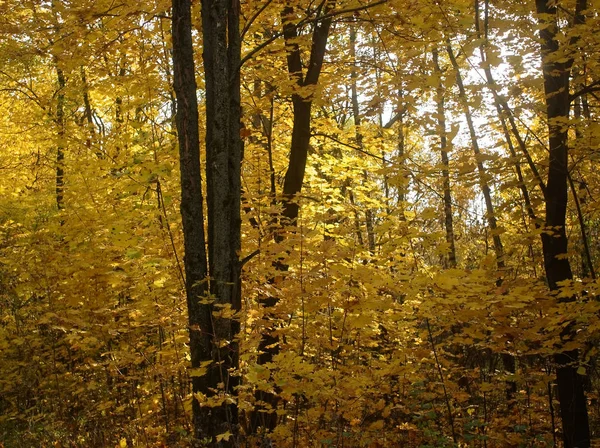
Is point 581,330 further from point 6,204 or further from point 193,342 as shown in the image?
point 6,204

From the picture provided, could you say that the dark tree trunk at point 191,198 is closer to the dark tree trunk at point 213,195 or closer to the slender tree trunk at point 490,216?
the dark tree trunk at point 213,195

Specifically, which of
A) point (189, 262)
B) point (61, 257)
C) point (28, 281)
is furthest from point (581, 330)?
point (28, 281)

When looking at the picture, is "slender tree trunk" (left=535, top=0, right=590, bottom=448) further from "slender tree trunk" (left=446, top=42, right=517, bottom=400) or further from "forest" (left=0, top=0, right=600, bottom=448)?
"slender tree trunk" (left=446, top=42, right=517, bottom=400)

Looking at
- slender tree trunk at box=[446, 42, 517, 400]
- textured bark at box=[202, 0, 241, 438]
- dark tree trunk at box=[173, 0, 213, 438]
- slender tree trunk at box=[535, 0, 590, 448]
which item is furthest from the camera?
slender tree trunk at box=[535, 0, 590, 448]

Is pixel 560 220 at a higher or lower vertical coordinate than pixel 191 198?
lower

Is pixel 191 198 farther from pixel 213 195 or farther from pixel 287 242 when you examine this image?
pixel 287 242

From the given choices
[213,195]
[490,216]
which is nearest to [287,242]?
[213,195]

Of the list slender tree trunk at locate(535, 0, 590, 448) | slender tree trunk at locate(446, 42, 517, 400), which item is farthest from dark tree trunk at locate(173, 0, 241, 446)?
slender tree trunk at locate(535, 0, 590, 448)

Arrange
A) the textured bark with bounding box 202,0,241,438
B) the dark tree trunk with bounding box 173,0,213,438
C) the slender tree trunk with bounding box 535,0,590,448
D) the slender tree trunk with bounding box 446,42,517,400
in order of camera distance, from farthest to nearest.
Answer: the slender tree trunk with bounding box 535,0,590,448 → the slender tree trunk with bounding box 446,42,517,400 → the dark tree trunk with bounding box 173,0,213,438 → the textured bark with bounding box 202,0,241,438

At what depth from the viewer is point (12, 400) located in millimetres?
8852

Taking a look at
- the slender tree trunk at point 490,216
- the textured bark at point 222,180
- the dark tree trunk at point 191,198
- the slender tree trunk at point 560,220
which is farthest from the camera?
the slender tree trunk at point 560,220

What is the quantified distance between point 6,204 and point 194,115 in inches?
322

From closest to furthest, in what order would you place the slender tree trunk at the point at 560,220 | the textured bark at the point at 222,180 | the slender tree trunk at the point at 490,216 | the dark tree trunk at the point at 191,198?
the textured bark at the point at 222,180 → the dark tree trunk at the point at 191,198 → the slender tree trunk at the point at 490,216 → the slender tree trunk at the point at 560,220

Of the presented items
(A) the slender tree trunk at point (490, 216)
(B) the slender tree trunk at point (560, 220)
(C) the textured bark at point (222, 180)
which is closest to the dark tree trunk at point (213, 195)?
(C) the textured bark at point (222, 180)
